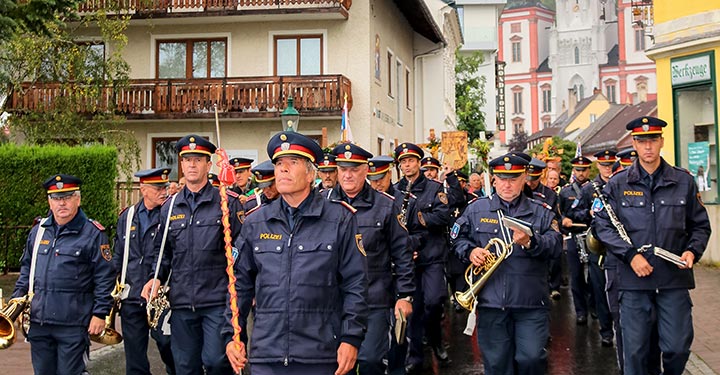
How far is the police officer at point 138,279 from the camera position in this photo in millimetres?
7270

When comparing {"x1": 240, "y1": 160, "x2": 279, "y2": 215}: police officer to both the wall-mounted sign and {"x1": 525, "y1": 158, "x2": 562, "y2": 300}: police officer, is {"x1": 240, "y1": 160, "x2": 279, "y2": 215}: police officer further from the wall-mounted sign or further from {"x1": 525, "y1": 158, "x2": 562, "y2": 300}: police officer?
the wall-mounted sign

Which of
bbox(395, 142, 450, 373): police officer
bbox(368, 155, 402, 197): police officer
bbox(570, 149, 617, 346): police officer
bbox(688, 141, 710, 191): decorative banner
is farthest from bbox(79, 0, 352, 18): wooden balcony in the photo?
bbox(368, 155, 402, 197): police officer

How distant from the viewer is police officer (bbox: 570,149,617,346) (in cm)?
964

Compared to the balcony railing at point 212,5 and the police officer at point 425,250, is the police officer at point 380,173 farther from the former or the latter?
the balcony railing at point 212,5

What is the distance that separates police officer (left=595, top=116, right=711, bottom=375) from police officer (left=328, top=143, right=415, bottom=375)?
1.82 metres

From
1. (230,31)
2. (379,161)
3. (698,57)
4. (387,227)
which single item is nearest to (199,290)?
(387,227)

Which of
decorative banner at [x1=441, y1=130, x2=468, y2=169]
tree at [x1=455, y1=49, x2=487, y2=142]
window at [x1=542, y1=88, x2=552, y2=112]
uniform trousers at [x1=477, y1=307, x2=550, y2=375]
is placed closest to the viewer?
uniform trousers at [x1=477, y1=307, x2=550, y2=375]

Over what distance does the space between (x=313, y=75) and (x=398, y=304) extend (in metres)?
18.8

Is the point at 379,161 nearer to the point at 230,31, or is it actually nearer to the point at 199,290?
the point at 199,290

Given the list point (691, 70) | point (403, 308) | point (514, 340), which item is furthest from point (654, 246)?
point (691, 70)

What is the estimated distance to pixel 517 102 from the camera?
459 ft

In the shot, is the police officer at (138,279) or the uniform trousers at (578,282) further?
the uniform trousers at (578,282)

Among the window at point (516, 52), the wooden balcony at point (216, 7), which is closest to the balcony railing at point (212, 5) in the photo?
the wooden balcony at point (216, 7)

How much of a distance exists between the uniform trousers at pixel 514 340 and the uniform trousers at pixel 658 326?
2.57ft
